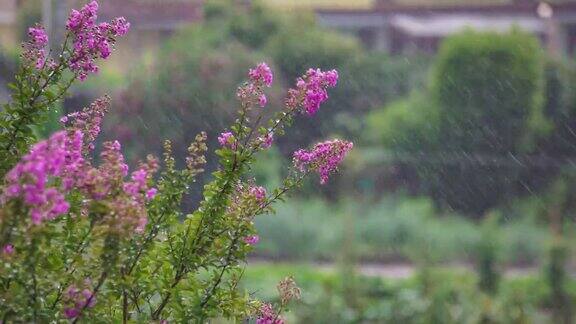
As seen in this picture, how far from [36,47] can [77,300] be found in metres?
0.49

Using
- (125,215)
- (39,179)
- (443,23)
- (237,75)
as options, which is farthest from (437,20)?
(39,179)

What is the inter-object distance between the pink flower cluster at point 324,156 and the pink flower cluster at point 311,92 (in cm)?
7

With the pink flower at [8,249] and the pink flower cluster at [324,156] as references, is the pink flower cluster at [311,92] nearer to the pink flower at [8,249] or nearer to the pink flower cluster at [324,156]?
the pink flower cluster at [324,156]

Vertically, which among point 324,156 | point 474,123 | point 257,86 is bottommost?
point 324,156

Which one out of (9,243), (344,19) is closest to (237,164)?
(9,243)

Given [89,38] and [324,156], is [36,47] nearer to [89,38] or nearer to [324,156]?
[89,38]

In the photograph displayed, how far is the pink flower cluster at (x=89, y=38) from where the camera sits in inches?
68.4

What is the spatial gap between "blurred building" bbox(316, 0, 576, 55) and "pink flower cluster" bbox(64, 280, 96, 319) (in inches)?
543

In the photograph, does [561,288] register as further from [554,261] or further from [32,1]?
[32,1]

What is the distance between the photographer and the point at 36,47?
1.76m

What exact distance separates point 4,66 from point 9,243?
8.63 meters

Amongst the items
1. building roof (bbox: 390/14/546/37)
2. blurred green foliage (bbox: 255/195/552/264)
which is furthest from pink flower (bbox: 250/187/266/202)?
building roof (bbox: 390/14/546/37)

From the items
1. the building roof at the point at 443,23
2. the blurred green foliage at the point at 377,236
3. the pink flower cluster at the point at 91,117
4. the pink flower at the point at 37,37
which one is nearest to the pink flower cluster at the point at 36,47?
the pink flower at the point at 37,37

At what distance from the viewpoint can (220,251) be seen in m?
1.68
